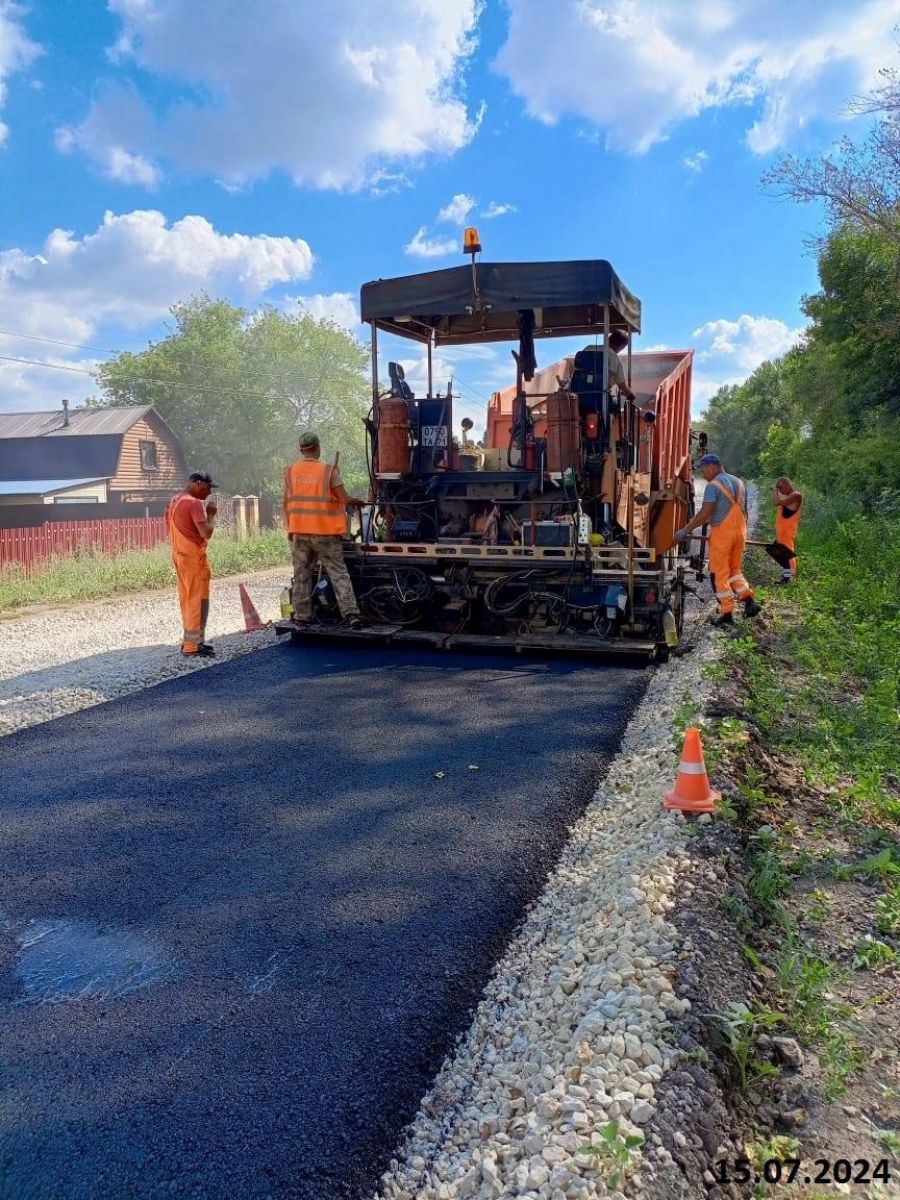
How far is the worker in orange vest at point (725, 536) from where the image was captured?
8.06m

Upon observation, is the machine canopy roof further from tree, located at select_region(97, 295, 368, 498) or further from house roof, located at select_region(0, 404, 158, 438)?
tree, located at select_region(97, 295, 368, 498)

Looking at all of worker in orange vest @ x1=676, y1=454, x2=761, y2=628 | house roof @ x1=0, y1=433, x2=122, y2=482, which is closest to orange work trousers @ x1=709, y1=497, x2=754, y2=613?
worker in orange vest @ x1=676, y1=454, x2=761, y2=628

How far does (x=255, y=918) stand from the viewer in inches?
117

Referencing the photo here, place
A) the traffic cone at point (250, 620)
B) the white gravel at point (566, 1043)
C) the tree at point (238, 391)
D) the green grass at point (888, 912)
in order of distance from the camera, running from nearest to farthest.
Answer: the white gravel at point (566, 1043) < the green grass at point (888, 912) < the traffic cone at point (250, 620) < the tree at point (238, 391)

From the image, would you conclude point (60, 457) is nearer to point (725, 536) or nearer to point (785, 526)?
point (785, 526)

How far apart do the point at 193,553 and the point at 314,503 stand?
1161 mm

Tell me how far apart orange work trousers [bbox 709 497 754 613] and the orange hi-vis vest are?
3.65 meters

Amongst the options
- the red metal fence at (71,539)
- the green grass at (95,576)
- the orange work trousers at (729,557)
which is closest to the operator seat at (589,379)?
the orange work trousers at (729,557)

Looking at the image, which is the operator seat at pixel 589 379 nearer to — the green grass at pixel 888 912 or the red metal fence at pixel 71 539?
the green grass at pixel 888 912

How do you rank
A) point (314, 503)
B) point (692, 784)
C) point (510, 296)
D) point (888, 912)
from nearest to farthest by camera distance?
point (888, 912), point (692, 784), point (510, 296), point (314, 503)

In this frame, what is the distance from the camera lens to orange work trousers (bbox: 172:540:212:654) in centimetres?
734

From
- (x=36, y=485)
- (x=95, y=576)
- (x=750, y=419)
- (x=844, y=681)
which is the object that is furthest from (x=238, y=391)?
(x=844, y=681)

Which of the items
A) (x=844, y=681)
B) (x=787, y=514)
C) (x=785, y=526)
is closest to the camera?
(x=844, y=681)

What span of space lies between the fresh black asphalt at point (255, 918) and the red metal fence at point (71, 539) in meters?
10.2
